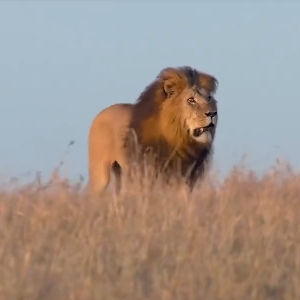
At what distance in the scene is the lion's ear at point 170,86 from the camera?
29.0 ft

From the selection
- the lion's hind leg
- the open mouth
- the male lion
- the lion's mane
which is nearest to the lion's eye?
the male lion

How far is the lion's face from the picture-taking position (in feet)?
27.9

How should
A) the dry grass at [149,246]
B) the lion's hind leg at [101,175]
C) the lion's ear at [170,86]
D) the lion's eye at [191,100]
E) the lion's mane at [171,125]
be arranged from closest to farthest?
the dry grass at [149,246] → the lion's eye at [191,100] → the lion's mane at [171,125] → the lion's ear at [170,86] → the lion's hind leg at [101,175]

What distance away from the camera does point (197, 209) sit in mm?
5594

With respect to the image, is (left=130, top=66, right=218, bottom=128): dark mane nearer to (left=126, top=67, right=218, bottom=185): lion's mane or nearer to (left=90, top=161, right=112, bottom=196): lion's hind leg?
(left=126, top=67, right=218, bottom=185): lion's mane

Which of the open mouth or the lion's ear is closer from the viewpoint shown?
the open mouth

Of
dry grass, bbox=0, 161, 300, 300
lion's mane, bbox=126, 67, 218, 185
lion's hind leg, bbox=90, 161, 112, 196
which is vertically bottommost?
lion's hind leg, bbox=90, 161, 112, 196

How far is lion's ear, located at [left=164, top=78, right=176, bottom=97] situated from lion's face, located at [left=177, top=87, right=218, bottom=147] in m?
0.14

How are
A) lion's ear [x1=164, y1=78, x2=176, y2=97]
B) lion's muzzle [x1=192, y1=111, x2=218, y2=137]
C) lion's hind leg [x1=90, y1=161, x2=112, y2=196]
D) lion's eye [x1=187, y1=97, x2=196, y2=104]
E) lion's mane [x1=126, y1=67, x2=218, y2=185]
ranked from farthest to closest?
lion's hind leg [x1=90, y1=161, x2=112, y2=196], lion's ear [x1=164, y1=78, x2=176, y2=97], lion's mane [x1=126, y1=67, x2=218, y2=185], lion's eye [x1=187, y1=97, x2=196, y2=104], lion's muzzle [x1=192, y1=111, x2=218, y2=137]

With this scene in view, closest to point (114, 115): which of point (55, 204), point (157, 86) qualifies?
point (157, 86)

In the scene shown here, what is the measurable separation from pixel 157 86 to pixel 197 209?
3547 millimetres

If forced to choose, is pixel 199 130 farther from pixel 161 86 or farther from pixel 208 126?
pixel 161 86

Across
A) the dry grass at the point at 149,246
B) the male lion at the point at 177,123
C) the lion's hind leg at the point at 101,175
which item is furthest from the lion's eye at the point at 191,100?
the dry grass at the point at 149,246

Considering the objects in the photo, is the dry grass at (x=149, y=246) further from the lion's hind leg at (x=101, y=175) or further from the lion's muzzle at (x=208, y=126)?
the lion's hind leg at (x=101, y=175)
